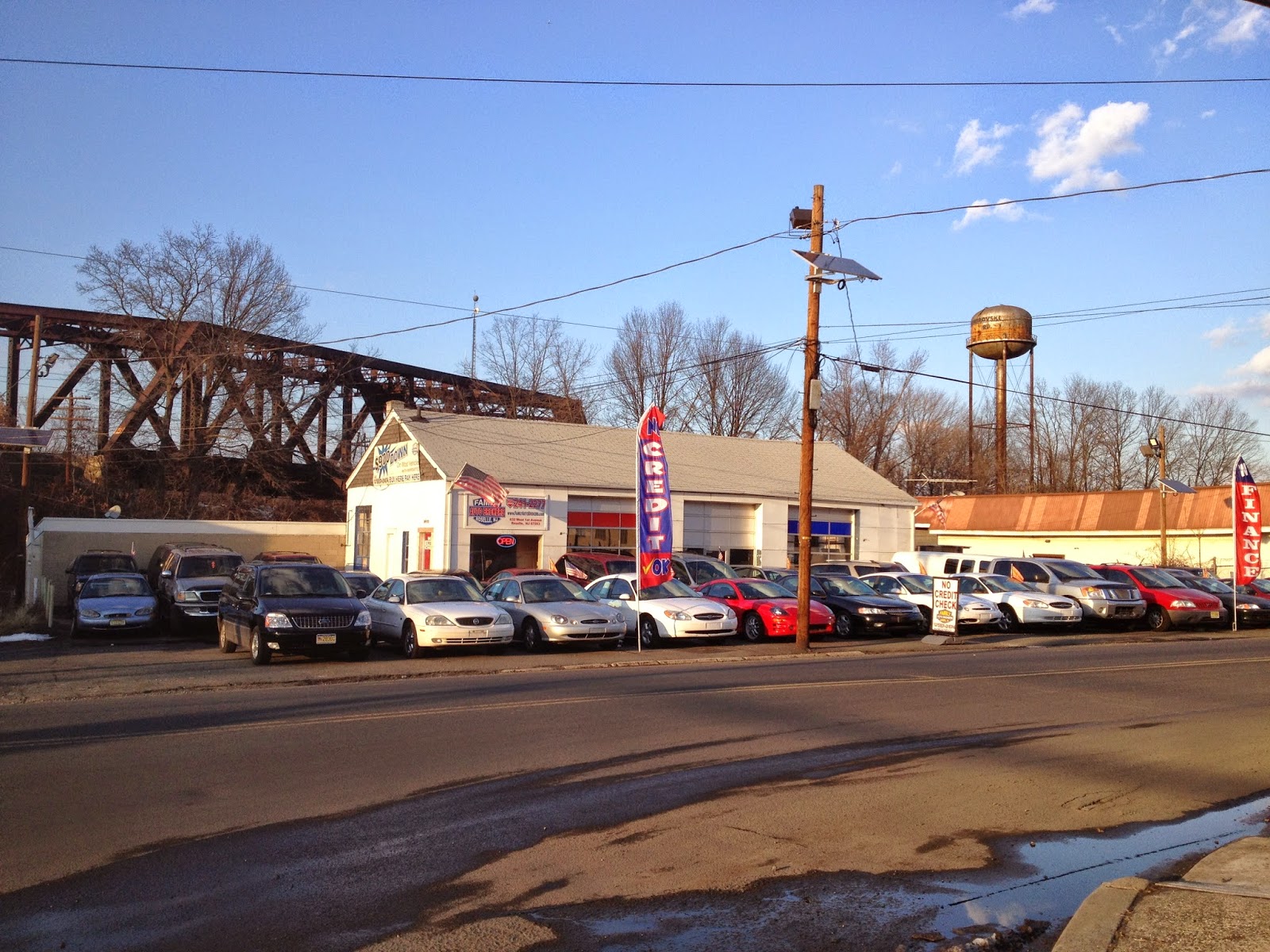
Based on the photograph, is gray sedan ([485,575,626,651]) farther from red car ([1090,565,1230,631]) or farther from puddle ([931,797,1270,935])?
red car ([1090,565,1230,631])

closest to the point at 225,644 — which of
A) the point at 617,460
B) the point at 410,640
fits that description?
the point at 410,640

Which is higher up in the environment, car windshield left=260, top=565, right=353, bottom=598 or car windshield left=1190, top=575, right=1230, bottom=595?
car windshield left=260, top=565, right=353, bottom=598

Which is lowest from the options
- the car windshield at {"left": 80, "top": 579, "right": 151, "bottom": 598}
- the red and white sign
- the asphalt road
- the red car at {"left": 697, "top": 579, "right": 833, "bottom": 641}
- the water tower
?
the asphalt road

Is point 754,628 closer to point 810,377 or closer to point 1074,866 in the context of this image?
point 810,377

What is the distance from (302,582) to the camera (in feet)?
63.9

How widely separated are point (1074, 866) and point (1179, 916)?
1.52 meters

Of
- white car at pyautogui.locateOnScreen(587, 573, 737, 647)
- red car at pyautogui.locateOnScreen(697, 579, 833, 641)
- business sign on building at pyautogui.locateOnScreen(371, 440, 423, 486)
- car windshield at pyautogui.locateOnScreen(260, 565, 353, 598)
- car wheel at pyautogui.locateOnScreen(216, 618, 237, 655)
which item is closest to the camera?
car windshield at pyautogui.locateOnScreen(260, 565, 353, 598)

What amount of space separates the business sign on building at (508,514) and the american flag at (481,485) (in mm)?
267

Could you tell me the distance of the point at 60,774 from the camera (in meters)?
9.09

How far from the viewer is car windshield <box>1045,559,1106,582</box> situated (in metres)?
28.7

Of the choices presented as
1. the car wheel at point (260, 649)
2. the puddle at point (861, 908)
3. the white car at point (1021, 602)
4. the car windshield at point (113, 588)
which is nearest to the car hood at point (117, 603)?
the car windshield at point (113, 588)

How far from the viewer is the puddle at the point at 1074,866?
19.7 feet

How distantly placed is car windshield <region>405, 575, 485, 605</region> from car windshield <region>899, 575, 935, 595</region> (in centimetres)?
1130

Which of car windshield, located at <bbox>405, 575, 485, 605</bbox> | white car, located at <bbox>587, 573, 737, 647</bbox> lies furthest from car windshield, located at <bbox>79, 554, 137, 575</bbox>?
white car, located at <bbox>587, 573, 737, 647</bbox>
